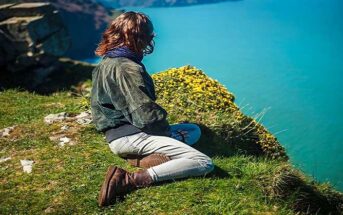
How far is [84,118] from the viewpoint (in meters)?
8.27

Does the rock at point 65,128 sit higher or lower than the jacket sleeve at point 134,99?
lower

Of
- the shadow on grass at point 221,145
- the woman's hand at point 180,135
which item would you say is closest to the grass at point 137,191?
the shadow on grass at point 221,145

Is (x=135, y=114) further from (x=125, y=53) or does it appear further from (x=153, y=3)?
(x=153, y=3)

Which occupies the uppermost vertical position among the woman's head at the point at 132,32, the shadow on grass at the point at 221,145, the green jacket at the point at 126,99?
the woman's head at the point at 132,32

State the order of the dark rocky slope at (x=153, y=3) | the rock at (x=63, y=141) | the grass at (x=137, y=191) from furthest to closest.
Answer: the dark rocky slope at (x=153, y=3) < the rock at (x=63, y=141) < the grass at (x=137, y=191)

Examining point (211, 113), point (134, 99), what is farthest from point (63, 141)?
point (211, 113)

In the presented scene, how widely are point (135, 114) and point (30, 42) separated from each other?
13529 millimetres

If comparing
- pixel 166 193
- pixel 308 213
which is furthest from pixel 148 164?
pixel 308 213

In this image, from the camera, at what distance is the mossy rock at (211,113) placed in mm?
8453

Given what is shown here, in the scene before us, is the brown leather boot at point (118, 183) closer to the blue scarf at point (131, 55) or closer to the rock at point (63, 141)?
the blue scarf at point (131, 55)

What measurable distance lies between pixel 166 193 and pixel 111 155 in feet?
4.83

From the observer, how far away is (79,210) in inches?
204

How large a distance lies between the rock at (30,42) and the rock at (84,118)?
271 inches

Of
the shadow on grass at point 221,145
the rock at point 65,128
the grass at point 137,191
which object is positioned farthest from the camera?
the rock at point 65,128
